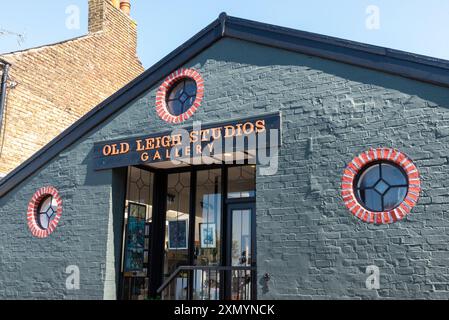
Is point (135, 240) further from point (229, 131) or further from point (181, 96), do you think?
point (229, 131)

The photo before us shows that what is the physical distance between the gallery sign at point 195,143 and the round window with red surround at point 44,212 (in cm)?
103

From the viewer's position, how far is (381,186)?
6.25 meters

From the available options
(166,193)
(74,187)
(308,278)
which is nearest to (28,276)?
(74,187)

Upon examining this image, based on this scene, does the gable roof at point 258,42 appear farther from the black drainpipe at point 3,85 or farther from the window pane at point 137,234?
the black drainpipe at point 3,85

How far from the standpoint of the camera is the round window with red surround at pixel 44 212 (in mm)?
8656

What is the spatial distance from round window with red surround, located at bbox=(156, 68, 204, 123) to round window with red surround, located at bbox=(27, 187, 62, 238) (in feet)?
7.98

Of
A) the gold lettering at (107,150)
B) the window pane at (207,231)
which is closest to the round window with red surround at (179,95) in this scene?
the gold lettering at (107,150)

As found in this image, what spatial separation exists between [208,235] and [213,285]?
797mm

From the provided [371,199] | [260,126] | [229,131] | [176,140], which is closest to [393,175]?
[371,199]

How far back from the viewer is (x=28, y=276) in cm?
867

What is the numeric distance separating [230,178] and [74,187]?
8.64 ft

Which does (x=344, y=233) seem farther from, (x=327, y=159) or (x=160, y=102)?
(x=160, y=102)
